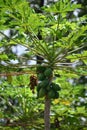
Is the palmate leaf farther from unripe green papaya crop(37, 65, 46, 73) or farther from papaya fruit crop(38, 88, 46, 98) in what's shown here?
papaya fruit crop(38, 88, 46, 98)

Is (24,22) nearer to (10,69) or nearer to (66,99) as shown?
(10,69)

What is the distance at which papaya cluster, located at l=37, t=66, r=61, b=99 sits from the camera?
19.8ft

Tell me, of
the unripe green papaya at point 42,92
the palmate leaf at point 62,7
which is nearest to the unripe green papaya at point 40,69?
the unripe green papaya at point 42,92

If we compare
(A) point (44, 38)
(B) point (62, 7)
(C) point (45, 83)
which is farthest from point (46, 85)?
(B) point (62, 7)

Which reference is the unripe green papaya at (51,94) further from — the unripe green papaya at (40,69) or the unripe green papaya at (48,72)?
the unripe green papaya at (40,69)

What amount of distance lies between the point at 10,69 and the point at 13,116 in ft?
6.09

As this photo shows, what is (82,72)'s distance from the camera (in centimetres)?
636

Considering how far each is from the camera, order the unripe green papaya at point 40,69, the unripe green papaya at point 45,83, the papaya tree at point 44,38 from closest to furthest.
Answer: the papaya tree at point 44,38
the unripe green papaya at point 45,83
the unripe green papaya at point 40,69

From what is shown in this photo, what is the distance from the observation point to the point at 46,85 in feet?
20.1

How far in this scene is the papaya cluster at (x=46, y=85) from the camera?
6039mm

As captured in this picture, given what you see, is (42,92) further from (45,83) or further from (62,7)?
(62,7)

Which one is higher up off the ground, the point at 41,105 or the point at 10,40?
the point at 10,40

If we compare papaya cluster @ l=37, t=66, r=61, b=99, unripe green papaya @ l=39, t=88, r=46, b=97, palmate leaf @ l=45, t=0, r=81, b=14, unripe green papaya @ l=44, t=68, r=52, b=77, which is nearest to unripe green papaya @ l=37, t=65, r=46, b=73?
papaya cluster @ l=37, t=66, r=61, b=99

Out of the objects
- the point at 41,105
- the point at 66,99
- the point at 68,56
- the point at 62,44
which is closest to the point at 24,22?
the point at 62,44
